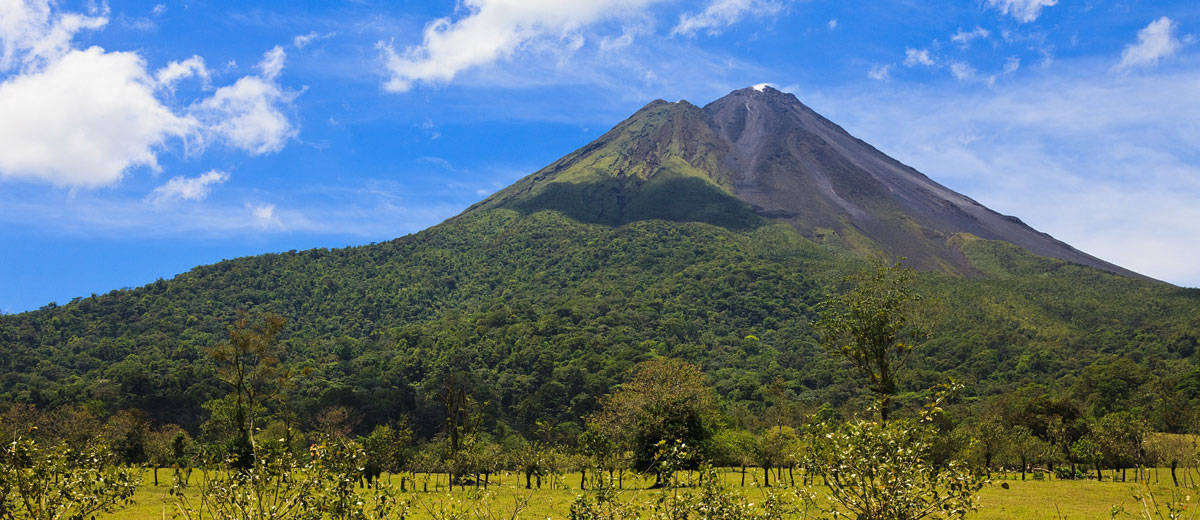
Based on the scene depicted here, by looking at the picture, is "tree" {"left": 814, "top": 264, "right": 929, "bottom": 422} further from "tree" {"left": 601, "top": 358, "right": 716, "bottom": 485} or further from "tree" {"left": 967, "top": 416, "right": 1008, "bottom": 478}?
"tree" {"left": 967, "top": 416, "right": 1008, "bottom": 478}

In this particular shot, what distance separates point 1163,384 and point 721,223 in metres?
115

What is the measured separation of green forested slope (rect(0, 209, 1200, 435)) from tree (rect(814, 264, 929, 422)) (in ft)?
158

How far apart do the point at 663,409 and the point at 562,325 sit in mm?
80759

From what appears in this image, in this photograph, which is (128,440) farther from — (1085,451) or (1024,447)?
(1085,451)

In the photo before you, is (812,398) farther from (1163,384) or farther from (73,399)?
(73,399)

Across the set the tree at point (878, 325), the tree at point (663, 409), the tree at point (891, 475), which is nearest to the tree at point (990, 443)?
the tree at point (663, 409)

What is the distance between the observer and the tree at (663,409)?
124 ft

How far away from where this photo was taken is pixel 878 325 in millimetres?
18266

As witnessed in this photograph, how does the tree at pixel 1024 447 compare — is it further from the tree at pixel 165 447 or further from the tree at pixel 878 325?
the tree at pixel 165 447

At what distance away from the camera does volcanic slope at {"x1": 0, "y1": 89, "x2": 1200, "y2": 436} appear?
302ft

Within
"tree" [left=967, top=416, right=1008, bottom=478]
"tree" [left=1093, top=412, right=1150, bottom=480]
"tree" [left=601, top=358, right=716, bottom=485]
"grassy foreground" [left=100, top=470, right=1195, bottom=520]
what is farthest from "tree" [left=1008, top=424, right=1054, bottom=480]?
"tree" [left=601, top=358, right=716, bottom=485]

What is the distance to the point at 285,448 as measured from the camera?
9.23 metres

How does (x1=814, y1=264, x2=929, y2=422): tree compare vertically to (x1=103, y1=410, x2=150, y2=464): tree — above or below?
above

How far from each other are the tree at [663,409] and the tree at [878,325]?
16.9 metres
